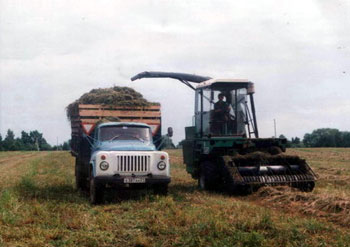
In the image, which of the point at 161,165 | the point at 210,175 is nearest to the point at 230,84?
the point at 210,175

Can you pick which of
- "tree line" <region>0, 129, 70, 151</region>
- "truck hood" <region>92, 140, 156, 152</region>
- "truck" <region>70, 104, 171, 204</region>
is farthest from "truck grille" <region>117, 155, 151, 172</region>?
"tree line" <region>0, 129, 70, 151</region>

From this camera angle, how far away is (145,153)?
10.7 meters

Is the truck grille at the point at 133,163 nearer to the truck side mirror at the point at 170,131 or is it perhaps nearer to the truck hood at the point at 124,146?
the truck hood at the point at 124,146

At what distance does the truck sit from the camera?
1040cm

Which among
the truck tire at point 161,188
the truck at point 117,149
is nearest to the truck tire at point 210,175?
the truck at point 117,149

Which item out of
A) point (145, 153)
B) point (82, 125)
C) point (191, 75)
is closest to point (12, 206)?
point (145, 153)

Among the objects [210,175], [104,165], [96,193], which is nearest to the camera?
[96,193]

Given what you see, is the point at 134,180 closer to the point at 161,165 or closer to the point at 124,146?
the point at 161,165

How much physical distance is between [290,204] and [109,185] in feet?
13.8

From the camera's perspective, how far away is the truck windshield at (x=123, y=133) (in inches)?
468

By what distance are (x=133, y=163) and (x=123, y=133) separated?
1641 millimetres

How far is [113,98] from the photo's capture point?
13992 mm

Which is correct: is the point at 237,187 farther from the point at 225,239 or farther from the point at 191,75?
the point at 191,75

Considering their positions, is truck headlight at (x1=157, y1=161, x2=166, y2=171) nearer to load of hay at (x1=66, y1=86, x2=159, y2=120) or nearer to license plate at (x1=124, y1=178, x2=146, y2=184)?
license plate at (x1=124, y1=178, x2=146, y2=184)
